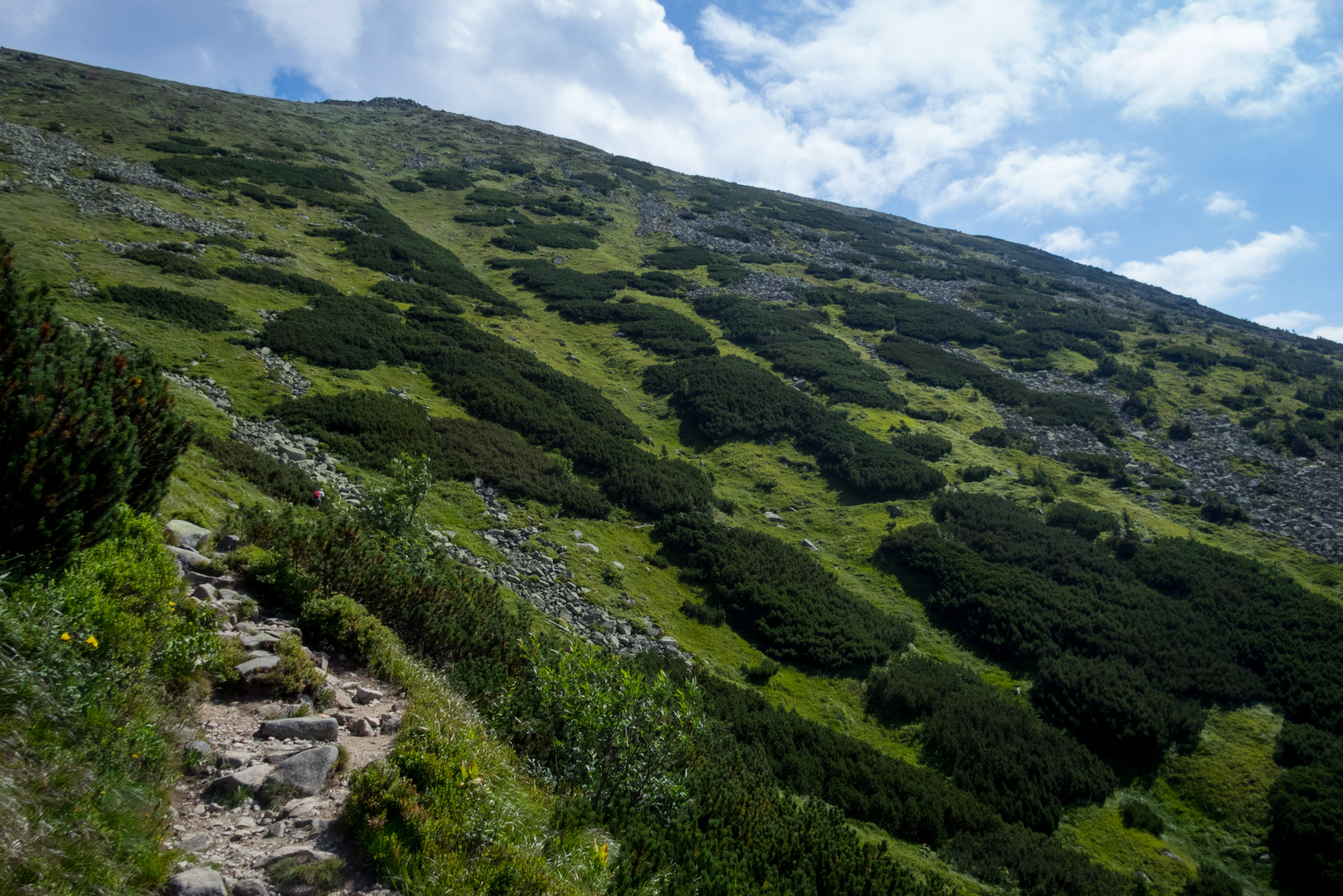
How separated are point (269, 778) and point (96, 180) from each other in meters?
41.5

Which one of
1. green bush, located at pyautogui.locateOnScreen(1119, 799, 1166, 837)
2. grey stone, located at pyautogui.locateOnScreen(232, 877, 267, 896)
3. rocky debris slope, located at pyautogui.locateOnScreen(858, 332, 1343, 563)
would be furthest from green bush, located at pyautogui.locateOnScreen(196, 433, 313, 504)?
rocky debris slope, located at pyautogui.locateOnScreen(858, 332, 1343, 563)

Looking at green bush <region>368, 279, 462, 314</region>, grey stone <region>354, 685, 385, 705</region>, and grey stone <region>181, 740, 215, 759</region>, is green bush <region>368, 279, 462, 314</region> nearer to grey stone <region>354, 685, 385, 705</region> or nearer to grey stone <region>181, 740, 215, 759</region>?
grey stone <region>354, 685, 385, 705</region>

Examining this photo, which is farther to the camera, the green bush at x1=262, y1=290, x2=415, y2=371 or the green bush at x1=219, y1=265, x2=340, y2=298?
the green bush at x1=219, y1=265, x2=340, y2=298

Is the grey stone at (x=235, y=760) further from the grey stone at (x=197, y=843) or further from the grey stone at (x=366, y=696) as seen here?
the grey stone at (x=366, y=696)

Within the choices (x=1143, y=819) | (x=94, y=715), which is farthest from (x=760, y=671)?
(x=94, y=715)

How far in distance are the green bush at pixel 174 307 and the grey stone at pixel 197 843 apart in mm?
21943

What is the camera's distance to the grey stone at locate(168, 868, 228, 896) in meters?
3.86

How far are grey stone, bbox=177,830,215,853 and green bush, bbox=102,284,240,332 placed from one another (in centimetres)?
2194

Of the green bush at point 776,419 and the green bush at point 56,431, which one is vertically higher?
the green bush at point 776,419

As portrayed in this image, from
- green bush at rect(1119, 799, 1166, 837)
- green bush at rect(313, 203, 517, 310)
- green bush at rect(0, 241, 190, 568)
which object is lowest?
green bush at rect(1119, 799, 1166, 837)

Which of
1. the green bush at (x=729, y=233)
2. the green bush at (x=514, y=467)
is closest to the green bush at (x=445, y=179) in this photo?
the green bush at (x=729, y=233)

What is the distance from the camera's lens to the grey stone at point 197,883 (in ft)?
12.7

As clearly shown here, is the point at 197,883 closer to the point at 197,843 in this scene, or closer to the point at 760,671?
the point at 197,843

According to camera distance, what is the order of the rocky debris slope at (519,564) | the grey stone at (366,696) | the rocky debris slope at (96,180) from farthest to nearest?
the rocky debris slope at (96,180)
the rocky debris slope at (519,564)
the grey stone at (366,696)
